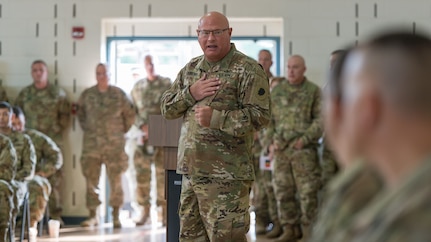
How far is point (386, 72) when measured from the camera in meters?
0.72

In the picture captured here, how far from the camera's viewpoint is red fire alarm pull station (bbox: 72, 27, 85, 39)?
6711 mm

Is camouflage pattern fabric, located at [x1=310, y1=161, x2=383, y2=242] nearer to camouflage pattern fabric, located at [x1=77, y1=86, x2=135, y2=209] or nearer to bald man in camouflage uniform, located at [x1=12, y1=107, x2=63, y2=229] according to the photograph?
bald man in camouflage uniform, located at [x1=12, y1=107, x2=63, y2=229]

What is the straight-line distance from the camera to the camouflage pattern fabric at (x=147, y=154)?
21.1ft

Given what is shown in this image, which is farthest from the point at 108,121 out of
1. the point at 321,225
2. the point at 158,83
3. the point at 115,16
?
the point at 321,225

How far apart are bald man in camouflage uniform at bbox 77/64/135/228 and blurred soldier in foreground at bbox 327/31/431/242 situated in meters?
5.76

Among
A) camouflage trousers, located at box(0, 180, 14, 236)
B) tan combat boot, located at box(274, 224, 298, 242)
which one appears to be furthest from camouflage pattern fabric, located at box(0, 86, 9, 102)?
tan combat boot, located at box(274, 224, 298, 242)

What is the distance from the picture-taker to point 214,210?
2812 mm

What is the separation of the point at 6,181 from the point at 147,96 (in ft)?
7.63

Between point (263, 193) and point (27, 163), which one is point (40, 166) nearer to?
point (27, 163)

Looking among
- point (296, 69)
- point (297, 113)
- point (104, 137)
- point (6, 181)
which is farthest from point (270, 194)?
point (6, 181)

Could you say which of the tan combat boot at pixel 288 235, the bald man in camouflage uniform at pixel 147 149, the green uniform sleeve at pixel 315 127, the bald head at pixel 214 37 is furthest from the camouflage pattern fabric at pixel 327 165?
the bald head at pixel 214 37

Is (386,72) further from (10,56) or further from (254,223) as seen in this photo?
(10,56)

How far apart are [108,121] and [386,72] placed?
19.2 ft

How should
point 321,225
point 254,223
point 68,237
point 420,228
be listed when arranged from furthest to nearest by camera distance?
point 254,223, point 68,237, point 321,225, point 420,228
